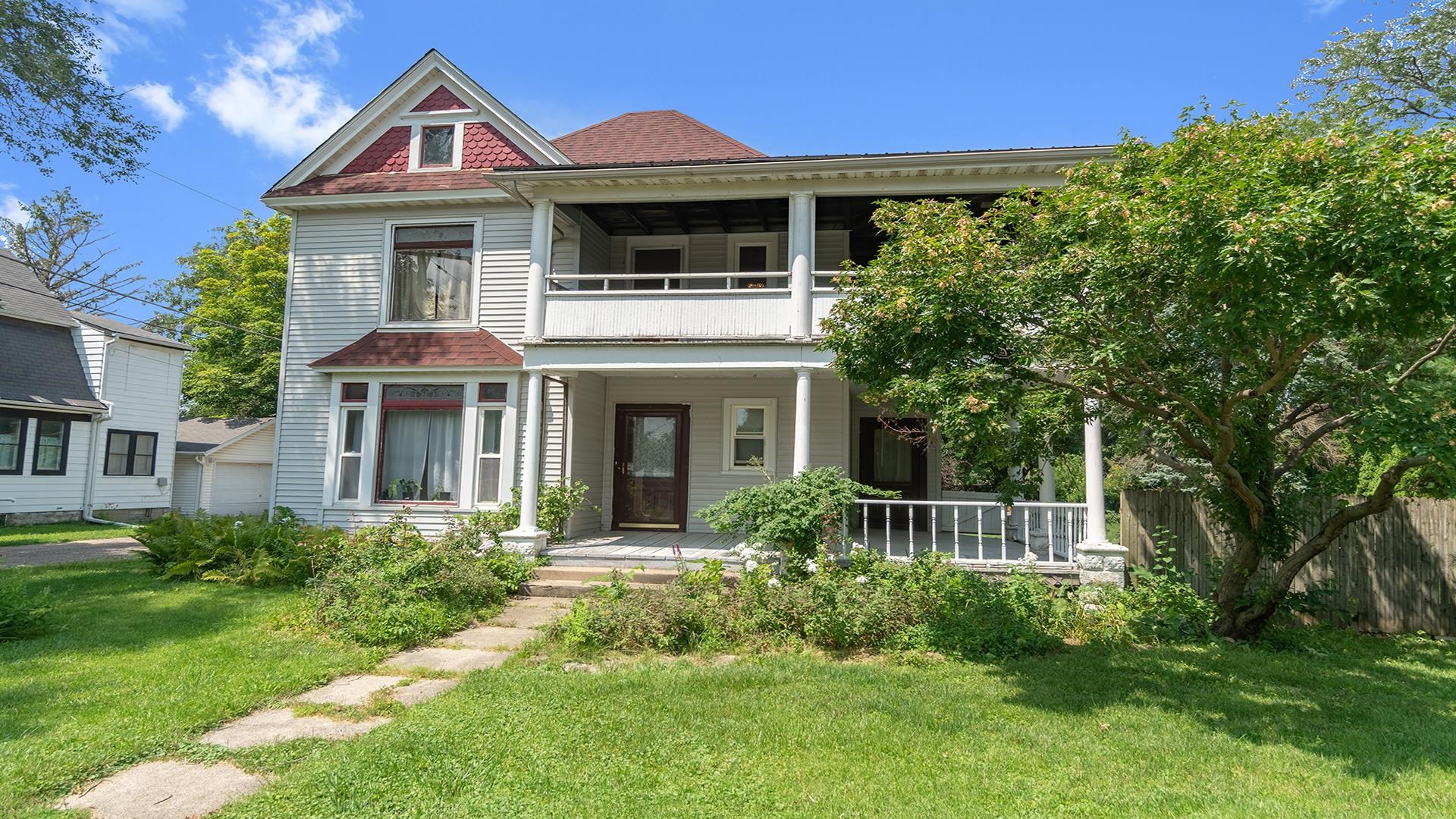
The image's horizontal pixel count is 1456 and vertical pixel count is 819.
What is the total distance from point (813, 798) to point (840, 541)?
15.6ft

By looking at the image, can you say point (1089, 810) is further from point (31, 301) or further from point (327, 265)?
point (31, 301)

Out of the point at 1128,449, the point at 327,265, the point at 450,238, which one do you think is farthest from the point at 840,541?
the point at 327,265

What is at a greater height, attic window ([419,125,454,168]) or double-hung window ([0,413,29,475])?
attic window ([419,125,454,168])

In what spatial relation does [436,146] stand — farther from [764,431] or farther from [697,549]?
[697,549]

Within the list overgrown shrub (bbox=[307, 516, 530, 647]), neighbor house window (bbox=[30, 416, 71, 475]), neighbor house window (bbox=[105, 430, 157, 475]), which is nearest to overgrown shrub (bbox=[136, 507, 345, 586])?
overgrown shrub (bbox=[307, 516, 530, 647])

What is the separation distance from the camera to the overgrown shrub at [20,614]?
6.67m

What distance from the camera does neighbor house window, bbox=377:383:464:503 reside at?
11.5 metres

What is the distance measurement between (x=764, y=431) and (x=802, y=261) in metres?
3.40

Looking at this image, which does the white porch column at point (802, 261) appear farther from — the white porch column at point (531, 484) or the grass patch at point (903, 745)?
the grass patch at point (903, 745)

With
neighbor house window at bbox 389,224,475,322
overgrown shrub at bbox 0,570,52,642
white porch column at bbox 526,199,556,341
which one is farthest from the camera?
neighbor house window at bbox 389,224,475,322

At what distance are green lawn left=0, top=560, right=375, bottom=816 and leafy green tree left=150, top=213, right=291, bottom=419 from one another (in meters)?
21.7

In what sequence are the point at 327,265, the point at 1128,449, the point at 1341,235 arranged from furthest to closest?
the point at 327,265 → the point at 1128,449 → the point at 1341,235

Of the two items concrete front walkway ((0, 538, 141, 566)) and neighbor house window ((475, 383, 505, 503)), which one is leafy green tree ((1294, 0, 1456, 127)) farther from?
concrete front walkway ((0, 538, 141, 566))

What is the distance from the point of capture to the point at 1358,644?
7.10 meters
